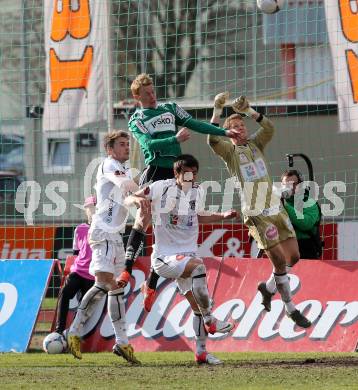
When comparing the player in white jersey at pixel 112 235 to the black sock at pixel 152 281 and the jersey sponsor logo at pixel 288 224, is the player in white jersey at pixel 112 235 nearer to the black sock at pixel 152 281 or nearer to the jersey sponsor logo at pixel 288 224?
the black sock at pixel 152 281

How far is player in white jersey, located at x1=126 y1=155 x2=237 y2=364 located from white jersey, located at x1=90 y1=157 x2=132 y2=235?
0.45 m

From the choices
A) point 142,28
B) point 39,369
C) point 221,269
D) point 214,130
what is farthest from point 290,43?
point 39,369

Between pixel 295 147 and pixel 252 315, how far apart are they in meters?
8.86

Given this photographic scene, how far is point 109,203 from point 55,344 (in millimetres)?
2220

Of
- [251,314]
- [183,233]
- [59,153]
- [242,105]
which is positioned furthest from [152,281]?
[59,153]

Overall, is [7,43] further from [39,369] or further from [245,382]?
[245,382]

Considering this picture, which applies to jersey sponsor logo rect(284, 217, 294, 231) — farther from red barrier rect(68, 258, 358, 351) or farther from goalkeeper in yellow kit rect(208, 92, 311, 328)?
red barrier rect(68, 258, 358, 351)

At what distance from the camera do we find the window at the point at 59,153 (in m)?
20.3

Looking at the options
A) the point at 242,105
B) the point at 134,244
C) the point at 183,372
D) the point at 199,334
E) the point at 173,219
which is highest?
the point at 242,105

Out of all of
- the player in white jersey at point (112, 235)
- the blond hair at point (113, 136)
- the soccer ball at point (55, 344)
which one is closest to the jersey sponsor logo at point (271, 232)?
the player in white jersey at point (112, 235)

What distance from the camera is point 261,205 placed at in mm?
12883

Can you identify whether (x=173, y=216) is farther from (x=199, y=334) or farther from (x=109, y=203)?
(x=199, y=334)

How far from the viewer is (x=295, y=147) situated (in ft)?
72.6

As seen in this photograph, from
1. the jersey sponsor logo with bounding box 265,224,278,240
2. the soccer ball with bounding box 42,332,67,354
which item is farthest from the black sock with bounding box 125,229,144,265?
the soccer ball with bounding box 42,332,67,354
